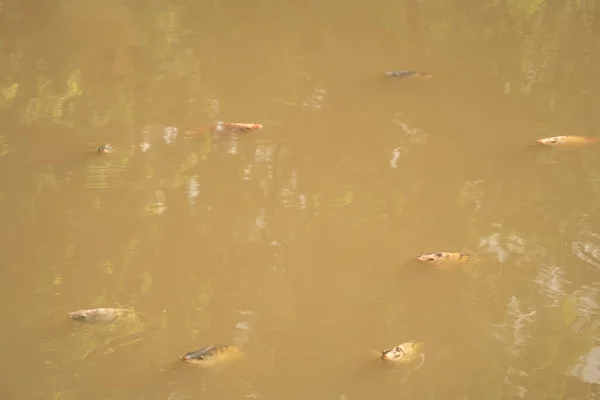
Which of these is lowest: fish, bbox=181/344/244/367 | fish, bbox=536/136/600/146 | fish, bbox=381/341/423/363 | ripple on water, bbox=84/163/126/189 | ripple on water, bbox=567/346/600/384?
ripple on water, bbox=567/346/600/384

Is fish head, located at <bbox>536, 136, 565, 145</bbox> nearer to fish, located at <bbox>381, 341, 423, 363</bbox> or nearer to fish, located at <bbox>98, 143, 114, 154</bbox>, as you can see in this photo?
fish, located at <bbox>381, 341, 423, 363</bbox>

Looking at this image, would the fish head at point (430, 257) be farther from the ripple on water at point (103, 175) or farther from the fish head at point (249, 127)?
the ripple on water at point (103, 175)

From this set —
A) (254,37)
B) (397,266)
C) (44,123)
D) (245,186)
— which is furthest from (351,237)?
(254,37)

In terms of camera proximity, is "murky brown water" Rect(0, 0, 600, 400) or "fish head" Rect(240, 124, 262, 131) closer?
"murky brown water" Rect(0, 0, 600, 400)

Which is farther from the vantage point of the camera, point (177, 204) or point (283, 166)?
point (283, 166)

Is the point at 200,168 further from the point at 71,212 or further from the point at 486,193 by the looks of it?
the point at 486,193

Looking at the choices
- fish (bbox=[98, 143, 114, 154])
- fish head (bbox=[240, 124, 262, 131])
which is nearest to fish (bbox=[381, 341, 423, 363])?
fish head (bbox=[240, 124, 262, 131])

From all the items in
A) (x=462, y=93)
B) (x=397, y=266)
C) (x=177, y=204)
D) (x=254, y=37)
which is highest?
(x=254, y=37)
